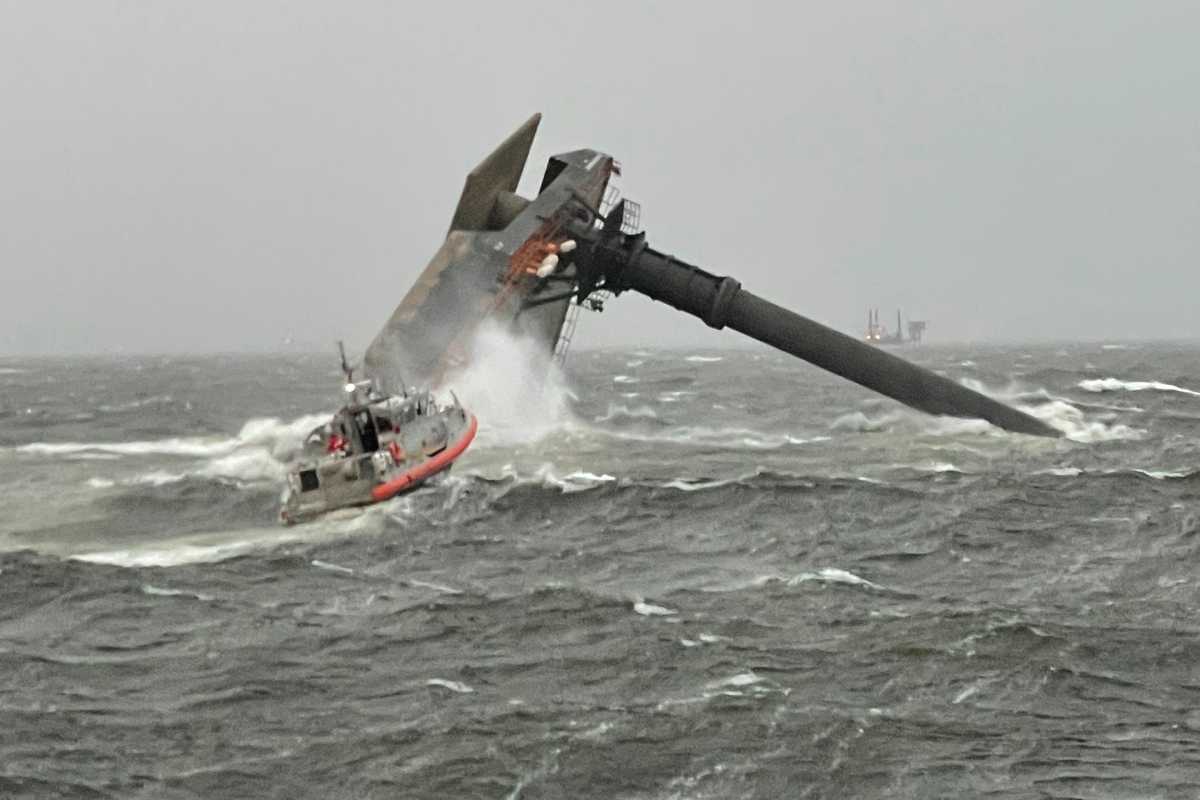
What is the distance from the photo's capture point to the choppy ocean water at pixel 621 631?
19.5 metres

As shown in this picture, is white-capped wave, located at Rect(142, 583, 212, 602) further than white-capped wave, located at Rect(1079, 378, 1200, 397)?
No

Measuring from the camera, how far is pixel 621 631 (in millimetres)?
26484

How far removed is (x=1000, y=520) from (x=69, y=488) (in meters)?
30.5

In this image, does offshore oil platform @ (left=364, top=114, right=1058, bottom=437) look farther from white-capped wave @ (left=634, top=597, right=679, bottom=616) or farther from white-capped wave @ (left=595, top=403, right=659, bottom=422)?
white-capped wave @ (left=634, top=597, right=679, bottom=616)

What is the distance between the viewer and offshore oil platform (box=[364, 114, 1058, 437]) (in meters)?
57.5

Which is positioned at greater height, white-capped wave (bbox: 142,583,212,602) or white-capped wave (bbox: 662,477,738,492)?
white-capped wave (bbox: 662,477,738,492)

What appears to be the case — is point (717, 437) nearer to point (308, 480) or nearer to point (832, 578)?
point (308, 480)

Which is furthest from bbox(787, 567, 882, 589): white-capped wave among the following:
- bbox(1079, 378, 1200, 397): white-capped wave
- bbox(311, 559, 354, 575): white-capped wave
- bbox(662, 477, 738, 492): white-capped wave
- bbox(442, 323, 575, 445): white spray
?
bbox(1079, 378, 1200, 397): white-capped wave

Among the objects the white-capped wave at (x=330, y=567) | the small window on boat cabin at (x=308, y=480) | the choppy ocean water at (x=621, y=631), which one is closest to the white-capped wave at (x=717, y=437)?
the choppy ocean water at (x=621, y=631)

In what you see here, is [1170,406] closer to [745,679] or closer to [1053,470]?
[1053,470]

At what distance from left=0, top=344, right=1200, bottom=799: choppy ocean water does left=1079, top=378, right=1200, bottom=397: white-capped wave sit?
43964 millimetres

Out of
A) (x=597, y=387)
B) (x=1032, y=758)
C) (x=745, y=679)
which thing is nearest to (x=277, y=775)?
(x=745, y=679)

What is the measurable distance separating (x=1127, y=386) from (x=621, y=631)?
80232 millimetres

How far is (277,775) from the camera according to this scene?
19.2 m
